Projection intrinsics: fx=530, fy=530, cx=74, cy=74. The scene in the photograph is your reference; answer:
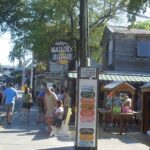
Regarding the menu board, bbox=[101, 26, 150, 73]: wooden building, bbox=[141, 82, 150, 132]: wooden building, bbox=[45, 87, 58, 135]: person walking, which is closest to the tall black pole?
the menu board

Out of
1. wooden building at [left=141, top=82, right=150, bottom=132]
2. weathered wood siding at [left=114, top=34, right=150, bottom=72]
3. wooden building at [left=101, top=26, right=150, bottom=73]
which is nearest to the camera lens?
wooden building at [left=141, top=82, right=150, bottom=132]

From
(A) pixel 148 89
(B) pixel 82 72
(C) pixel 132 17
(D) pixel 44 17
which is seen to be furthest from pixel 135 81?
(C) pixel 132 17

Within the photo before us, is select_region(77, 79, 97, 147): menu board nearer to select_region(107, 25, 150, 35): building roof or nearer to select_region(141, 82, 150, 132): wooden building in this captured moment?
select_region(141, 82, 150, 132): wooden building

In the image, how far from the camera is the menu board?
14.1 meters

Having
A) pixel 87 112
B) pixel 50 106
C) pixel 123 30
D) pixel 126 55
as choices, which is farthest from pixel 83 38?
pixel 123 30

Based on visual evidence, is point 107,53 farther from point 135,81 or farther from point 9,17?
point 135,81

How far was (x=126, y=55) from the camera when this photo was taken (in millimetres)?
34094

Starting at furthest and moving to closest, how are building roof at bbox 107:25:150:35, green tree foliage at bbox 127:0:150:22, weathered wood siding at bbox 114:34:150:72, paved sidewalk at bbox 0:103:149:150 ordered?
building roof at bbox 107:25:150:35
weathered wood siding at bbox 114:34:150:72
paved sidewalk at bbox 0:103:149:150
green tree foliage at bbox 127:0:150:22

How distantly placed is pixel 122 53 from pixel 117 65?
0.84 m

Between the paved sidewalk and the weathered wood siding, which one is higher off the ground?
the weathered wood siding

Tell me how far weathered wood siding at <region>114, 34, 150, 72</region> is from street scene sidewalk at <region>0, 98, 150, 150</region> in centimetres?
1388

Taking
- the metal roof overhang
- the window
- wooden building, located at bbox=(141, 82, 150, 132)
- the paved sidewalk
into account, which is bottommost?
the paved sidewalk

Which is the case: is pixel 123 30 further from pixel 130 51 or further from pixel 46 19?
pixel 46 19

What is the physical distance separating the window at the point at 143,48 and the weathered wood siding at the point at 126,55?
12.6 inches
